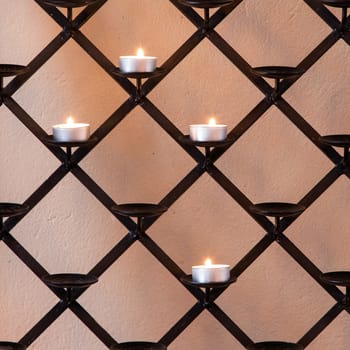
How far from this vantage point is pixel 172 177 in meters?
1.46

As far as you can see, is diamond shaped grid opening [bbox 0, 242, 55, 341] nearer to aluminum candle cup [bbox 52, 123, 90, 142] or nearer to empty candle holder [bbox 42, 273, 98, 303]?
empty candle holder [bbox 42, 273, 98, 303]

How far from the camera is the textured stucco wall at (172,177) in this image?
4.68 feet

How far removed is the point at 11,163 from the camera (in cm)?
145

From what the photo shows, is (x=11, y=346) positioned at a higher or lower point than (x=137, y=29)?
lower

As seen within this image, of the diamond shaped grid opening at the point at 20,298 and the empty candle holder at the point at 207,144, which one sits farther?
the diamond shaped grid opening at the point at 20,298

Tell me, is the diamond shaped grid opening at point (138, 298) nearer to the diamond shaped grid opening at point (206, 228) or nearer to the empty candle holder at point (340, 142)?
the diamond shaped grid opening at point (206, 228)

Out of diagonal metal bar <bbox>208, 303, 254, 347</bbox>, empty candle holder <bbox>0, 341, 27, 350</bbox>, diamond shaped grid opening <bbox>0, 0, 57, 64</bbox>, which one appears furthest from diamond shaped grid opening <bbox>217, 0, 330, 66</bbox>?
empty candle holder <bbox>0, 341, 27, 350</bbox>

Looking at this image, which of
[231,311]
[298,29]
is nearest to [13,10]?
[298,29]

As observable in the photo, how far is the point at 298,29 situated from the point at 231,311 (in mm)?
392

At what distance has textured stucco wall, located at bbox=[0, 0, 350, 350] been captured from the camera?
143 cm

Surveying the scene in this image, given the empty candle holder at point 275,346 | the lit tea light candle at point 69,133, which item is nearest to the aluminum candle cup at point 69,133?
the lit tea light candle at point 69,133

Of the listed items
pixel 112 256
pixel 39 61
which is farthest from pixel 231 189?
pixel 39 61

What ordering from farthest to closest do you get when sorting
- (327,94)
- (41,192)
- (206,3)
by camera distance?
(327,94)
(41,192)
(206,3)

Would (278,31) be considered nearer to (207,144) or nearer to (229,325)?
(207,144)
